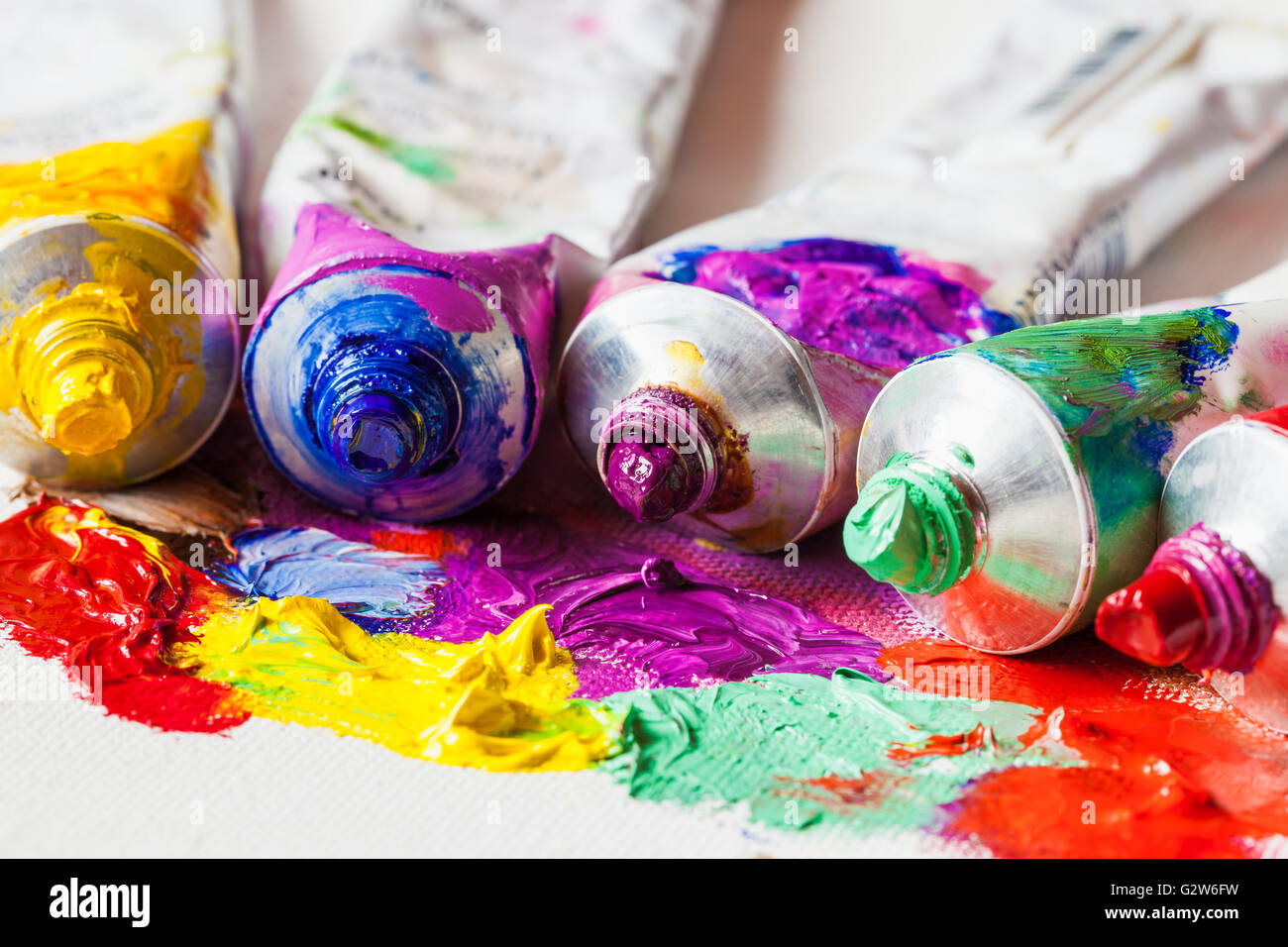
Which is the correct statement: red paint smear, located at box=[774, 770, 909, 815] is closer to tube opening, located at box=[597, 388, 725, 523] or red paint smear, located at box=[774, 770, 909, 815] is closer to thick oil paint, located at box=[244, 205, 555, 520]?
tube opening, located at box=[597, 388, 725, 523]

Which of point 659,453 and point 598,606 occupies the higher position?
point 659,453

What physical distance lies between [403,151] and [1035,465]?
697 millimetres

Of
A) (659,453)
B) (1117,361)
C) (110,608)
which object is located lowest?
(110,608)

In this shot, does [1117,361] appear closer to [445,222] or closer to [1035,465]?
[1035,465]

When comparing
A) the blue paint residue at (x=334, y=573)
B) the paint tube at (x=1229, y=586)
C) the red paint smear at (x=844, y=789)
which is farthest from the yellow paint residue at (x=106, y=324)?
the paint tube at (x=1229, y=586)

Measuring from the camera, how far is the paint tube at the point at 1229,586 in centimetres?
76

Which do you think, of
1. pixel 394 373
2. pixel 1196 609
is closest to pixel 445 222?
pixel 394 373

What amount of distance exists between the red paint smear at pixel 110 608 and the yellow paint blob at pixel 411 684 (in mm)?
19

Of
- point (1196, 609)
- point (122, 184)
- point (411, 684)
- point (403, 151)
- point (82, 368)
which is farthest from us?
point (403, 151)

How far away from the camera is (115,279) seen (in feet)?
3.40

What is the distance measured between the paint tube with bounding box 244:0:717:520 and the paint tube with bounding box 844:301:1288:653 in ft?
1.04

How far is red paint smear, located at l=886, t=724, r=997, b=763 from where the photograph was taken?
83cm
